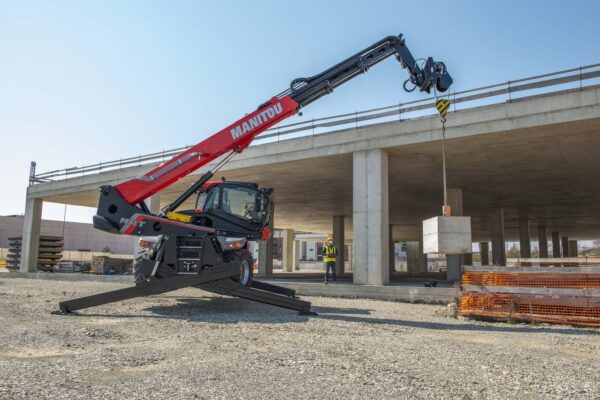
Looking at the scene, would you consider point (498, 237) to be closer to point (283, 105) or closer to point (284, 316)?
point (283, 105)

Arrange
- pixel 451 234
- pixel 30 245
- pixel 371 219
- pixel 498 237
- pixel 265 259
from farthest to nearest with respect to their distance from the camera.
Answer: pixel 265 259 < pixel 498 237 < pixel 30 245 < pixel 371 219 < pixel 451 234

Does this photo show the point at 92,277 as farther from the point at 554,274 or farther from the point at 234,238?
the point at 554,274

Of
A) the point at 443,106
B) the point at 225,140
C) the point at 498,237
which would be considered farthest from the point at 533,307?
the point at 498,237

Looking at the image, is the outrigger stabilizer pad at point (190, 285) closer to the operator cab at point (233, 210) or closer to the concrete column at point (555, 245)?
the operator cab at point (233, 210)

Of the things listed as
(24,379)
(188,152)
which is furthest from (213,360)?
(188,152)

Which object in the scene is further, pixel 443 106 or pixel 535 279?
pixel 443 106

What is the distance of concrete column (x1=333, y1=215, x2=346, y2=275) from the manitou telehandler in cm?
2110

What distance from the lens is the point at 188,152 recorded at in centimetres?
1097

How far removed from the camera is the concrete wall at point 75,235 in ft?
209

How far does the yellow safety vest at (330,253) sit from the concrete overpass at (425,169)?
3.20 ft

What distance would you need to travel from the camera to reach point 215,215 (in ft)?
35.0

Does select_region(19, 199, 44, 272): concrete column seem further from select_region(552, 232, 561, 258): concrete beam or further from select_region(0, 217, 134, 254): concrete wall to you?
select_region(552, 232, 561, 258): concrete beam

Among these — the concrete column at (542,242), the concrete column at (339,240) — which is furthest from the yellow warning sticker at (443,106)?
the concrete column at (542,242)

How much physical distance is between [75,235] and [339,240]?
5162 cm
